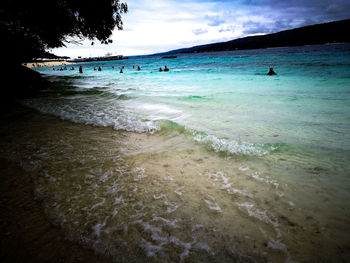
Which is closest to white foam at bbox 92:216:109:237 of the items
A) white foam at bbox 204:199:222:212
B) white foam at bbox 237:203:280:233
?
white foam at bbox 204:199:222:212

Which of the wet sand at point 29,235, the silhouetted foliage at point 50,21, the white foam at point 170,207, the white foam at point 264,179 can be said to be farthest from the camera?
the silhouetted foliage at point 50,21

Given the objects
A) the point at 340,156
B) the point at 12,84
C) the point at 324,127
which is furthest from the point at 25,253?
the point at 12,84

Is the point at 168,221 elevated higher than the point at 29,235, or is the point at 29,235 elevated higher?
the point at 29,235

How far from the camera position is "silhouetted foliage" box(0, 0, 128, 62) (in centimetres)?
978

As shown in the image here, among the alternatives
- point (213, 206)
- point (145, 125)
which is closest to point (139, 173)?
point (213, 206)

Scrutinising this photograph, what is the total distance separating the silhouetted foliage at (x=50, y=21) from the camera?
32.1ft

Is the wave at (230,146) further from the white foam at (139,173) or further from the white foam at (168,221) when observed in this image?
the white foam at (168,221)

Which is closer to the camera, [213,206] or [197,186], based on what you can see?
[213,206]

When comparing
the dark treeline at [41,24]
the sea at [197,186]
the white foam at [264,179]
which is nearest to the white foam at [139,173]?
the sea at [197,186]

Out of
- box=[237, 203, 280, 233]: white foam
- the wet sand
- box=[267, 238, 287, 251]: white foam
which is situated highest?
the wet sand

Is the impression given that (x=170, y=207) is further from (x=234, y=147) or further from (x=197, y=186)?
(x=234, y=147)

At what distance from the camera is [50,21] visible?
10602 mm

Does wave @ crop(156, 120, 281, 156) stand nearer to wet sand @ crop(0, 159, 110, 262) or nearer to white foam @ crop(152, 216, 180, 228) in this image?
white foam @ crop(152, 216, 180, 228)

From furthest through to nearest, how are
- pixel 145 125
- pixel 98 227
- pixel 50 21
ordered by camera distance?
pixel 50 21 < pixel 145 125 < pixel 98 227
